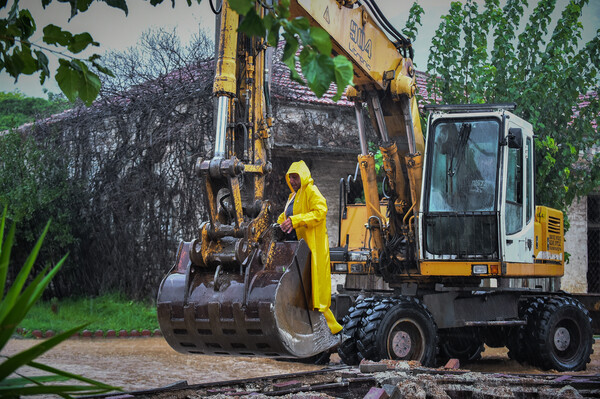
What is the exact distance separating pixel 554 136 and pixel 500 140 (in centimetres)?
563

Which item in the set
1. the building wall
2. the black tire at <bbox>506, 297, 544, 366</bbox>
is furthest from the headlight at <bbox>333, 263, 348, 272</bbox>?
the building wall

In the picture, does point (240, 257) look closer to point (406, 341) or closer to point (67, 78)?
point (67, 78)

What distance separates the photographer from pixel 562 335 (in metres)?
10.5

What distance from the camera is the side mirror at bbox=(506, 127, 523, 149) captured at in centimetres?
932

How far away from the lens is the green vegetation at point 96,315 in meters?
13.5

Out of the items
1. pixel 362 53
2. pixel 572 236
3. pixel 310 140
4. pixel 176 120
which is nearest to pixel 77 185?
pixel 176 120

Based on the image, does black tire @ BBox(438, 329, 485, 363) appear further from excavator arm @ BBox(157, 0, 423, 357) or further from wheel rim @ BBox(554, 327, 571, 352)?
excavator arm @ BBox(157, 0, 423, 357)

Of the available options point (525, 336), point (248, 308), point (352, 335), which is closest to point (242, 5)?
point (248, 308)

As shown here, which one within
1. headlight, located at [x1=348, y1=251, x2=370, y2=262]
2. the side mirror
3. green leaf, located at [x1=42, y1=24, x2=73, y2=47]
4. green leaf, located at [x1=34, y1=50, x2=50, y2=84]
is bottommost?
headlight, located at [x1=348, y1=251, x2=370, y2=262]

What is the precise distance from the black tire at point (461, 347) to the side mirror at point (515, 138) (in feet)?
9.20

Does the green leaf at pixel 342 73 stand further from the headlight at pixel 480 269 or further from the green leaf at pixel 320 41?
the headlight at pixel 480 269

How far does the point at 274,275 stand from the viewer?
19.4 ft

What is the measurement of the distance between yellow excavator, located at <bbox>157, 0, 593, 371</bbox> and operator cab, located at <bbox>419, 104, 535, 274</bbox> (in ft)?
0.06

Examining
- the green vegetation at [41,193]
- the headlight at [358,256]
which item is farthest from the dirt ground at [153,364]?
the green vegetation at [41,193]
